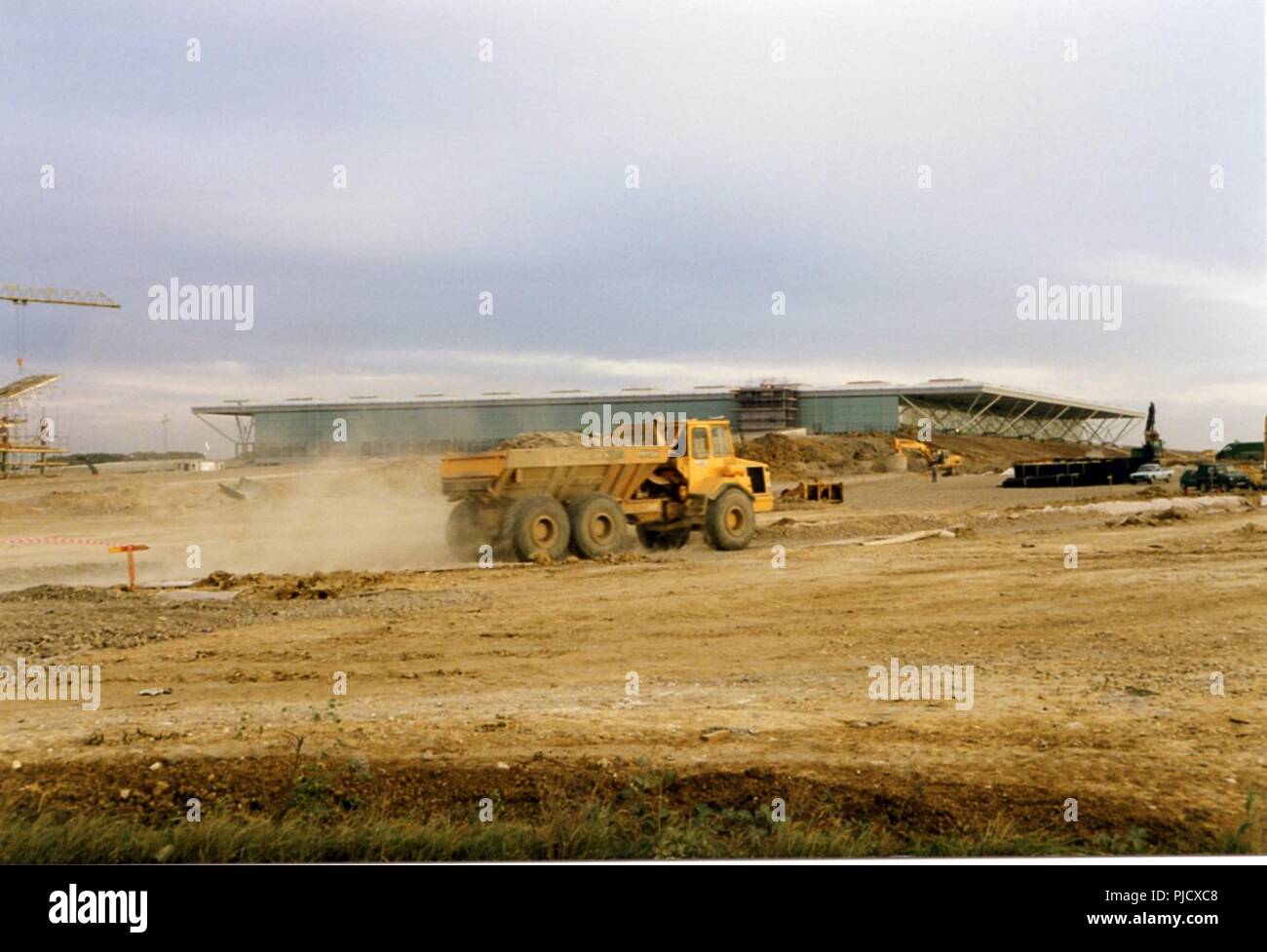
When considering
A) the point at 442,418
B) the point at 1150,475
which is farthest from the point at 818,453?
the point at 442,418

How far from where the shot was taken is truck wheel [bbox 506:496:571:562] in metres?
18.6

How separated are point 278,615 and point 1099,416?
7141cm

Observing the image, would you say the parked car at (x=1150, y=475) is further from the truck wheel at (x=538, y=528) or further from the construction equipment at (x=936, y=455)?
the truck wheel at (x=538, y=528)

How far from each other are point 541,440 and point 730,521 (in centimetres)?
435

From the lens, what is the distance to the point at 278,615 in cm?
1338

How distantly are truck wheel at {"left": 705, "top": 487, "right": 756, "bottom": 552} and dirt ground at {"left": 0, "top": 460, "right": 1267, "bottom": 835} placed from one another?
0.64 metres

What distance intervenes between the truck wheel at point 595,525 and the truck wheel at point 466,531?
69.6 inches

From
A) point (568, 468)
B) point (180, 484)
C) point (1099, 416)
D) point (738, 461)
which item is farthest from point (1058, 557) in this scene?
point (1099, 416)

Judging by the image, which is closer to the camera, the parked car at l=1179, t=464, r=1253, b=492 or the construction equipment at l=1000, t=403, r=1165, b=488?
the parked car at l=1179, t=464, r=1253, b=492

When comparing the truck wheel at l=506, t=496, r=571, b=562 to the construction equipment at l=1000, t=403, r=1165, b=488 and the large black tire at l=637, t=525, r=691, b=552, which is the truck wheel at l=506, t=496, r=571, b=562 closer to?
the large black tire at l=637, t=525, r=691, b=552

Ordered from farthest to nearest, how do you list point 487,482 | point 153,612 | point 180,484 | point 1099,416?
point 1099,416, point 180,484, point 487,482, point 153,612

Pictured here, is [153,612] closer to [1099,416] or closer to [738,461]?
[738,461]

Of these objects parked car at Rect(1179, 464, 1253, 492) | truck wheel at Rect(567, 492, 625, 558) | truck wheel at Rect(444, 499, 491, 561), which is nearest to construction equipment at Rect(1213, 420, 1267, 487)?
parked car at Rect(1179, 464, 1253, 492)

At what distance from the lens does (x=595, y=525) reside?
19469 mm
